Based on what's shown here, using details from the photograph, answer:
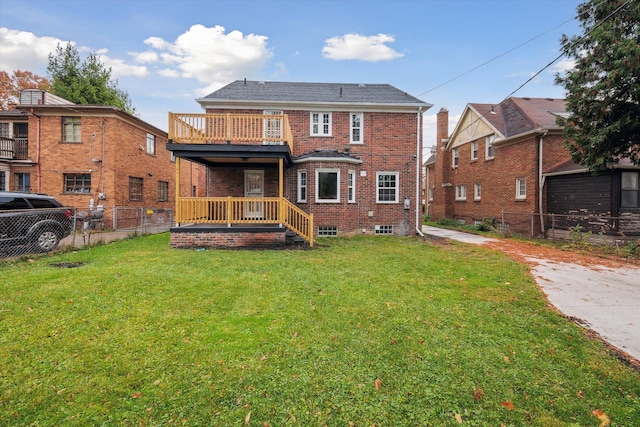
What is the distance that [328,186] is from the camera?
13.4 metres

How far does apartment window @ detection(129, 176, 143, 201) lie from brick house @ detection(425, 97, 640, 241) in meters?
19.0

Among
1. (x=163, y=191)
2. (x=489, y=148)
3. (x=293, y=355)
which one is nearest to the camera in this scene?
(x=293, y=355)

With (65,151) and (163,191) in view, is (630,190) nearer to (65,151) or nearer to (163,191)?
(163,191)

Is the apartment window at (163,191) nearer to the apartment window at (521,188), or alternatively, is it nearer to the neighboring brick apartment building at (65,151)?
the neighboring brick apartment building at (65,151)

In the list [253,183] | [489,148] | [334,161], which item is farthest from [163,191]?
[489,148]

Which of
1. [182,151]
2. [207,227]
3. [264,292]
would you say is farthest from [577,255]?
[182,151]

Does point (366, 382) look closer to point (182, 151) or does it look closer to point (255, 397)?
point (255, 397)

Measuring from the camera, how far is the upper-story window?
1421cm

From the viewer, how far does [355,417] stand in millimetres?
2428

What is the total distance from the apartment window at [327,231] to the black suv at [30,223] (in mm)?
9136

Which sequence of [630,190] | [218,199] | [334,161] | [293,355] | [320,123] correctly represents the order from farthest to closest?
[320,123] < [334,161] < [630,190] < [218,199] < [293,355]

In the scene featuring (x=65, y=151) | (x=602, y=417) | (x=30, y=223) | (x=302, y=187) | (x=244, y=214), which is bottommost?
(x=602, y=417)

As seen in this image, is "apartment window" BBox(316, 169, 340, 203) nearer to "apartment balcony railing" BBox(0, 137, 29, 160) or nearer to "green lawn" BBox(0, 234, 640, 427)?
"green lawn" BBox(0, 234, 640, 427)

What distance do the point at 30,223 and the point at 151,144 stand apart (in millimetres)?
12506
